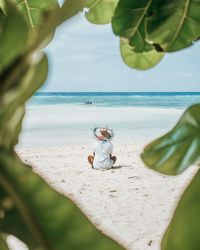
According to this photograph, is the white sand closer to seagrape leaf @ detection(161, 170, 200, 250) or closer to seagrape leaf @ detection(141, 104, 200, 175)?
seagrape leaf @ detection(141, 104, 200, 175)

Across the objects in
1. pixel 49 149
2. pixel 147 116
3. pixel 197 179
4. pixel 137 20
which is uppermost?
pixel 197 179

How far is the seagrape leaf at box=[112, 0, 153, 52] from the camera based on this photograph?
503mm

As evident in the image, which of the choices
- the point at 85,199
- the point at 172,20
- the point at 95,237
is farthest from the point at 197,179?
the point at 85,199

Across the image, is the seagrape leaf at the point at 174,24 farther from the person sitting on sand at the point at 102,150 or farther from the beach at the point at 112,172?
the person sitting on sand at the point at 102,150

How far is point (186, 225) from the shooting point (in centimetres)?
20

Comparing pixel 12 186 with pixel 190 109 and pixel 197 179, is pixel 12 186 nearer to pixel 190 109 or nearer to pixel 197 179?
pixel 197 179

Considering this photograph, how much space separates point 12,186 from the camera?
0.14m

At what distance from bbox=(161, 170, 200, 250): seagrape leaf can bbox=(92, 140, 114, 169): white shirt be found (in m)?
6.84

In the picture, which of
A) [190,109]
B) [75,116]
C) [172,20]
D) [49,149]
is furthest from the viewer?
[75,116]

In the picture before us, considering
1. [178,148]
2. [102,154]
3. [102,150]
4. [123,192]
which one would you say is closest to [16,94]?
[178,148]

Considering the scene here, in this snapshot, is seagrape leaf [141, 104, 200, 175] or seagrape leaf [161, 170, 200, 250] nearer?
seagrape leaf [161, 170, 200, 250]


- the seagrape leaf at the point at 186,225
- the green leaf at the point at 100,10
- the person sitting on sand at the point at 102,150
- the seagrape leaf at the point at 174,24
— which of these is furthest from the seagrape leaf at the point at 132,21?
the person sitting on sand at the point at 102,150

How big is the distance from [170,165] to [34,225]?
0.80ft

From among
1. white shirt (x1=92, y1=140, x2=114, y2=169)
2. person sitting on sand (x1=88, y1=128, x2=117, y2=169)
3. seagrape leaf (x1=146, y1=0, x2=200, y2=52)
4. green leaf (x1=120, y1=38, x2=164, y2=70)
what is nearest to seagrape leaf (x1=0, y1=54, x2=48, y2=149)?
seagrape leaf (x1=146, y1=0, x2=200, y2=52)
